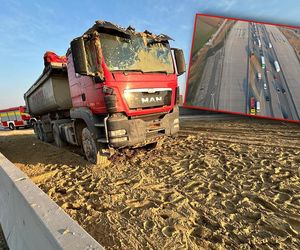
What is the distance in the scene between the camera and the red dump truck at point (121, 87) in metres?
4.77

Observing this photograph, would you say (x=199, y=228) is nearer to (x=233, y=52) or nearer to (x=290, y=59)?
(x=290, y=59)

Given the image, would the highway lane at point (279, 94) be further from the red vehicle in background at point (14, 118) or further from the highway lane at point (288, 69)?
the red vehicle in background at point (14, 118)

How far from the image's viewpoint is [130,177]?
4691mm

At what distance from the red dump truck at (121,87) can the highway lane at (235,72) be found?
9312mm

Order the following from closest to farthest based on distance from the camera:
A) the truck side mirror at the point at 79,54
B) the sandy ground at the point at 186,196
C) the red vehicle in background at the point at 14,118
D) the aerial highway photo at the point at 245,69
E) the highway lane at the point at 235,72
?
the sandy ground at the point at 186,196, the truck side mirror at the point at 79,54, the aerial highway photo at the point at 245,69, the highway lane at the point at 235,72, the red vehicle in background at the point at 14,118

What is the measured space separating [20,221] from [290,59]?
1908cm

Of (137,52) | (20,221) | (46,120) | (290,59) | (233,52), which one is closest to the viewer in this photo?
(20,221)

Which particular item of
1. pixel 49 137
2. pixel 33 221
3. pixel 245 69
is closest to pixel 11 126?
pixel 49 137

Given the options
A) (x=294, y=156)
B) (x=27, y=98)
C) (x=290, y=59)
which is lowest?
(x=294, y=156)

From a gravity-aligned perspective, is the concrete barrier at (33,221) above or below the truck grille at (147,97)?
below

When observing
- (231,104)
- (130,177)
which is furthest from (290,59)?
(130,177)

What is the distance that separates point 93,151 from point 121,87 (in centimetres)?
191

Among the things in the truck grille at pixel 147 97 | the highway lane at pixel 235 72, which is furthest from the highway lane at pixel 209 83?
the truck grille at pixel 147 97

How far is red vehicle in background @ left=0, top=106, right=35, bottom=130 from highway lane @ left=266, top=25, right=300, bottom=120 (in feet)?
90.2
